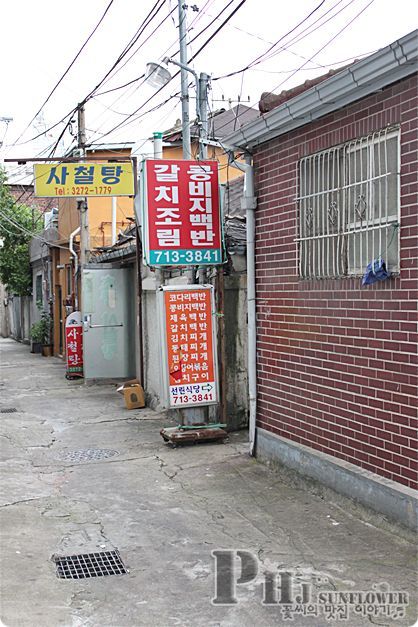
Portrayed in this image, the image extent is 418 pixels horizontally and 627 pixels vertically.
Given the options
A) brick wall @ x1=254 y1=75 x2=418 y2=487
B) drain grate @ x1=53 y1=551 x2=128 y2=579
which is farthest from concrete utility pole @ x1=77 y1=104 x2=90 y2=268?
drain grate @ x1=53 y1=551 x2=128 y2=579

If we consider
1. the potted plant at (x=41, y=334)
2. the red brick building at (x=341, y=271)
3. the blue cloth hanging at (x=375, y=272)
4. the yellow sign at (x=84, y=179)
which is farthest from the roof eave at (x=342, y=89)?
the potted plant at (x=41, y=334)

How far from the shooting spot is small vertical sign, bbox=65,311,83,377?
682 inches

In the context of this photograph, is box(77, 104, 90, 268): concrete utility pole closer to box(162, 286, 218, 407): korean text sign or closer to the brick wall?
box(162, 286, 218, 407): korean text sign

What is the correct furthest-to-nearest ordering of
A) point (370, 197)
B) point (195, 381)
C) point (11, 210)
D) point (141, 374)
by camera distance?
point (11, 210)
point (141, 374)
point (195, 381)
point (370, 197)

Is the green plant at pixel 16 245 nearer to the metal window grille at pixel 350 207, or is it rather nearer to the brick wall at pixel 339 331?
the brick wall at pixel 339 331

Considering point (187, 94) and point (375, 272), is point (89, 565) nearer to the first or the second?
point (375, 272)

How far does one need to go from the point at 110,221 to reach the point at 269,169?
11868 mm

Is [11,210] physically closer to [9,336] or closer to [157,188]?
[9,336]

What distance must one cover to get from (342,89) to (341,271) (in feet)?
5.22

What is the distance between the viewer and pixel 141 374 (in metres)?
13.9

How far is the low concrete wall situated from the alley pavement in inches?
4.9

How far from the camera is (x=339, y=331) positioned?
6723mm

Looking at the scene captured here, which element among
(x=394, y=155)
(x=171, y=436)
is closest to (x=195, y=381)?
(x=171, y=436)

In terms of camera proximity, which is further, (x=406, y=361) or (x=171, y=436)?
(x=171, y=436)
